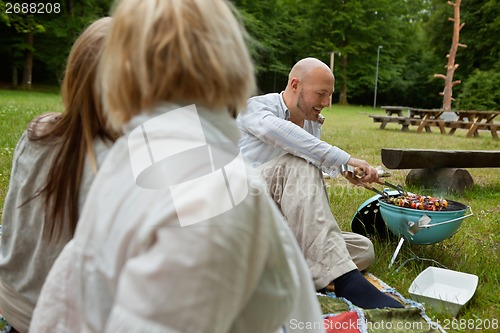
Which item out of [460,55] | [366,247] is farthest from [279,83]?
[366,247]

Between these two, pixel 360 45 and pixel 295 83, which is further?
pixel 360 45

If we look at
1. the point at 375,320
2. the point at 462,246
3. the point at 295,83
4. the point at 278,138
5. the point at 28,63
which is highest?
the point at 295,83

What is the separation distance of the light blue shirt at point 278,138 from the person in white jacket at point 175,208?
5.41ft

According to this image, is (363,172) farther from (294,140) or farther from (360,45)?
(360,45)

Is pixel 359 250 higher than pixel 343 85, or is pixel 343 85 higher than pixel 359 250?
pixel 359 250

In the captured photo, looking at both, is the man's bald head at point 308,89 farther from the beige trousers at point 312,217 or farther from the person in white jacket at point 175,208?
the person in white jacket at point 175,208

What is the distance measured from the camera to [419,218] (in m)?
2.62

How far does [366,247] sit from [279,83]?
28.8 m

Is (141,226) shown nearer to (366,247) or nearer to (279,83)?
(366,247)

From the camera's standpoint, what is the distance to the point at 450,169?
4.94 m

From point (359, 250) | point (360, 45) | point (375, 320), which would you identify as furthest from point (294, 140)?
point (360, 45)

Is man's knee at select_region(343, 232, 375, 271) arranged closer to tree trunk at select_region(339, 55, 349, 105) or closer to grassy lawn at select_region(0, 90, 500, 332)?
grassy lawn at select_region(0, 90, 500, 332)

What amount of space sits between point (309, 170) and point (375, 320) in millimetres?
780

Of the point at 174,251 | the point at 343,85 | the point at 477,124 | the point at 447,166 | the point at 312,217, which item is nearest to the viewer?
the point at 174,251
